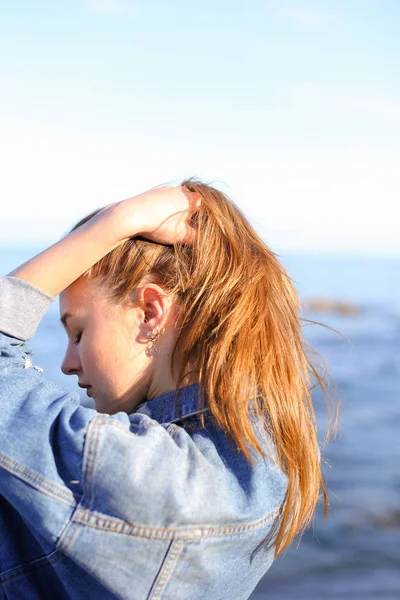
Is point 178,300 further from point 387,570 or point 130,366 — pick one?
point 387,570

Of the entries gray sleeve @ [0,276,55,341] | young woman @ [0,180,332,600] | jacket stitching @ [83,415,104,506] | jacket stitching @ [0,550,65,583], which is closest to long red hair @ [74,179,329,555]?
young woman @ [0,180,332,600]

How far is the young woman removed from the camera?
5.66 ft

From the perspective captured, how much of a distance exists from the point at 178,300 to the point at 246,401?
0.39 metres

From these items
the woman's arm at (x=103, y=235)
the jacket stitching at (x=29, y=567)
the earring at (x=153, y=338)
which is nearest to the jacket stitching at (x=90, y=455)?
the jacket stitching at (x=29, y=567)

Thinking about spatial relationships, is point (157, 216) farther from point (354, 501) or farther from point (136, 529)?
point (354, 501)

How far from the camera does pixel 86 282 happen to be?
7.52ft

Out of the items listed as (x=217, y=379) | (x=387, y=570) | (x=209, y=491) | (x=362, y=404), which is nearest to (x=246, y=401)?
(x=217, y=379)

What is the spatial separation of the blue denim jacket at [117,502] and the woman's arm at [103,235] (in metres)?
0.33

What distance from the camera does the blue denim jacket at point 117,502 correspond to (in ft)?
5.62

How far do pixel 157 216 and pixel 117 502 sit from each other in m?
0.84

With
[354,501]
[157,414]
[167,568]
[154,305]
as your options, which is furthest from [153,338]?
[354,501]

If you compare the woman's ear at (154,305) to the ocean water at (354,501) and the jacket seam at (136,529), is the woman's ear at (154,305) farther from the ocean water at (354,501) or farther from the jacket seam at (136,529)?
the ocean water at (354,501)

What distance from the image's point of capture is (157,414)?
2.11 meters

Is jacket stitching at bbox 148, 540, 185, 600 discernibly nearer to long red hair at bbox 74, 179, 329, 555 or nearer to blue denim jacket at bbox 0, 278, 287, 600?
blue denim jacket at bbox 0, 278, 287, 600
